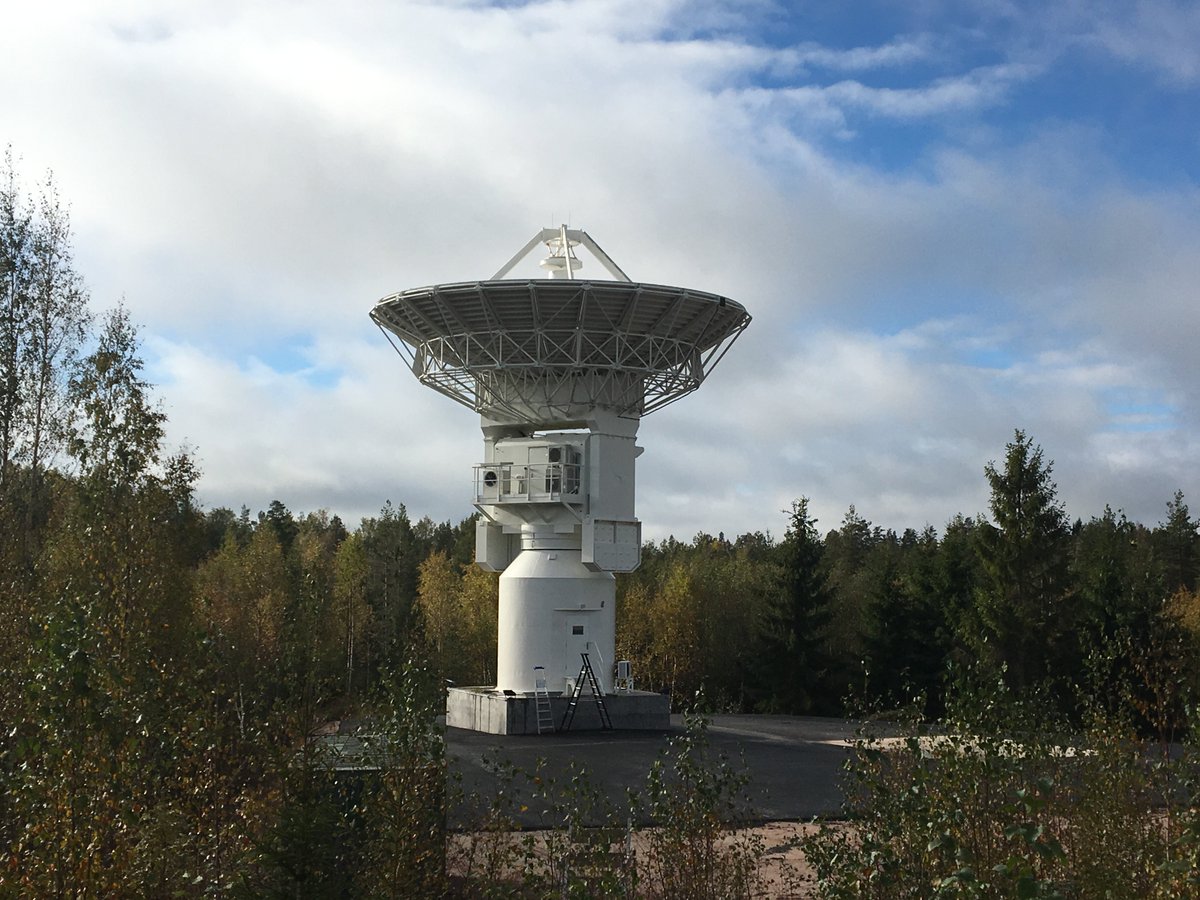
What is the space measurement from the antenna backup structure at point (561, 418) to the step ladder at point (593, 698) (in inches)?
3.8

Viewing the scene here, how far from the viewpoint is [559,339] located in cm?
2873

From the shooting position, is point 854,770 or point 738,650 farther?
point 738,650

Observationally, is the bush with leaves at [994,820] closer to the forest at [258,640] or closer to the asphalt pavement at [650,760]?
the forest at [258,640]

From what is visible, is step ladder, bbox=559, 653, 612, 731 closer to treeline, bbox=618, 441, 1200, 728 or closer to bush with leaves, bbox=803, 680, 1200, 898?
treeline, bbox=618, 441, 1200, 728

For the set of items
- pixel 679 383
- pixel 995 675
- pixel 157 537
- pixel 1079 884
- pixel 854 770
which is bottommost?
pixel 1079 884

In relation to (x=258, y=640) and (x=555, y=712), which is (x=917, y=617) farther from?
(x=258, y=640)

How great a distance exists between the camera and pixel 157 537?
1897 centimetres

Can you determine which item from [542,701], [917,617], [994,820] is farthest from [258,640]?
[917,617]

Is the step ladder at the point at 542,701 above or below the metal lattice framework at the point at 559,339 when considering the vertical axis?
below

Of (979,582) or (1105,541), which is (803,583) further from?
(1105,541)

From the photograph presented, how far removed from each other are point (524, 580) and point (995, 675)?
21.2 m

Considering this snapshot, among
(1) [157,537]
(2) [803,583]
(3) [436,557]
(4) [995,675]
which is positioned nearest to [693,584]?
(2) [803,583]

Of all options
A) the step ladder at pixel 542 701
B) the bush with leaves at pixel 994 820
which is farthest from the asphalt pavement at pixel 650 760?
the bush with leaves at pixel 994 820

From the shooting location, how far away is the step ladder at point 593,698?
28.2 metres
